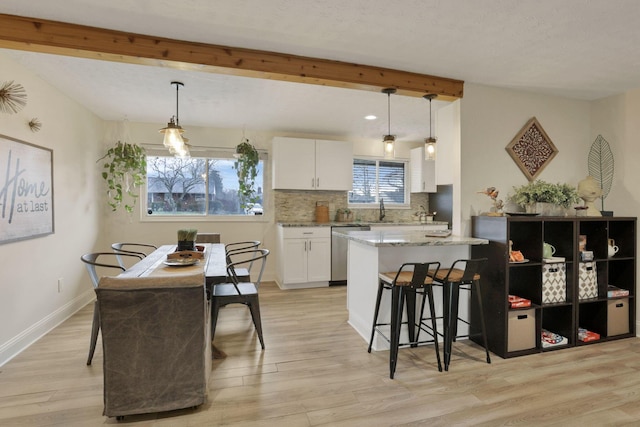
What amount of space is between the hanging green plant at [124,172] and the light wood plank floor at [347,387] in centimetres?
191

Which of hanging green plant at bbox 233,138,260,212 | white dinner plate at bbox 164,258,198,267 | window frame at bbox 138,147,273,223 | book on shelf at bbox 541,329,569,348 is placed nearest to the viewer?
white dinner plate at bbox 164,258,198,267

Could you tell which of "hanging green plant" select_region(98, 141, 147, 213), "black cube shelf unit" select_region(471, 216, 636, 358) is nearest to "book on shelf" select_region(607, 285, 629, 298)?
"black cube shelf unit" select_region(471, 216, 636, 358)

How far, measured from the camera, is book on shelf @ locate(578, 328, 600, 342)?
2.96m

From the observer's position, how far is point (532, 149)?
3.22m

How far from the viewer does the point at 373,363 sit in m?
2.55

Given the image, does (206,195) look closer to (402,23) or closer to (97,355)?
(97,355)

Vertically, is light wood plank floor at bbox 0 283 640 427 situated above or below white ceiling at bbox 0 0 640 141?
below

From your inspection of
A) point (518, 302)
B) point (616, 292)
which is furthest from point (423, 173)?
point (518, 302)

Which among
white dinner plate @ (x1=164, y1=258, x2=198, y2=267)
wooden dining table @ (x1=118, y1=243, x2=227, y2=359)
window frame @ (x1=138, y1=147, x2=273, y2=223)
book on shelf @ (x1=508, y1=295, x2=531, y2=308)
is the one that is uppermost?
window frame @ (x1=138, y1=147, x2=273, y2=223)

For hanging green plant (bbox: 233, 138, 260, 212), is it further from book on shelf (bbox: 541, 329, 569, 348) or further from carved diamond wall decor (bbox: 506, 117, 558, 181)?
book on shelf (bbox: 541, 329, 569, 348)

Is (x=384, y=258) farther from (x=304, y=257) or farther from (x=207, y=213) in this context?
(x=207, y=213)

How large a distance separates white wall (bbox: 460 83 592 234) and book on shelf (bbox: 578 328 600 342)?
1.30m

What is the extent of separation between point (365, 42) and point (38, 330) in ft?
11.6

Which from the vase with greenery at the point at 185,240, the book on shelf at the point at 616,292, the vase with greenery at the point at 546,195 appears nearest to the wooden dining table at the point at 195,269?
the vase with greenery at the point at 185,240
